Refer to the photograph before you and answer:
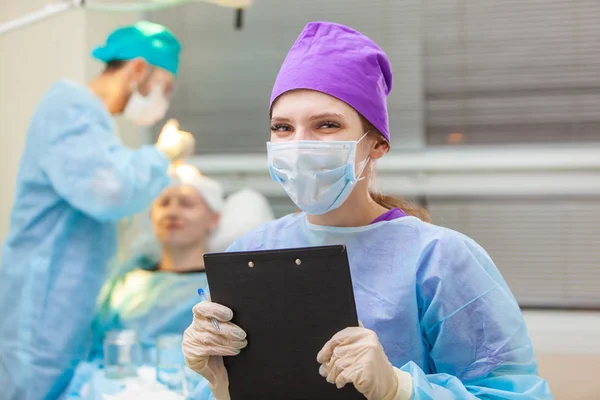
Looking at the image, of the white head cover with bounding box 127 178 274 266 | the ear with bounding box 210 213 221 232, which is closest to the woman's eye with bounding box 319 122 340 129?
the white head cover with bounding box 127 178 274 266

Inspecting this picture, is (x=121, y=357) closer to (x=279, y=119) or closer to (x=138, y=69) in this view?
(x=138, y=69)

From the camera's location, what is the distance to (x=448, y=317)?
115 cm

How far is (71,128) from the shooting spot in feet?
7.25

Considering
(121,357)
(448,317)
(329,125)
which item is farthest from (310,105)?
(121,357)

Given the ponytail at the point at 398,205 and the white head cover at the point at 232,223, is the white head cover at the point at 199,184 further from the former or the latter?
the ponytail at the point at 398,205

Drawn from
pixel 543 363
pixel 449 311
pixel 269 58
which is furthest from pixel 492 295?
pixel 269 58

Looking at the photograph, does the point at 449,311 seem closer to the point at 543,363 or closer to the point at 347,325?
the point at 347,325

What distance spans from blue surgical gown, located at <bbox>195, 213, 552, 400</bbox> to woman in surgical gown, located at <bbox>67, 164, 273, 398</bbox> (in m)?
1.50

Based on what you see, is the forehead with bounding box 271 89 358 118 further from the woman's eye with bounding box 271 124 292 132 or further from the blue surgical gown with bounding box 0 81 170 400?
the blue surgical gown with bounding box 0 81 170 400

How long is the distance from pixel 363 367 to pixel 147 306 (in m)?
1.72

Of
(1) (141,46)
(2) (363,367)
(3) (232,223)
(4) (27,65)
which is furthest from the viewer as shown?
(4) (27,65)

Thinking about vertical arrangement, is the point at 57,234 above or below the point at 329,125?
below

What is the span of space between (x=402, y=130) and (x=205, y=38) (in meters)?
1.02

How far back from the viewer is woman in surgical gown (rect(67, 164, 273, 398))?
258cm
